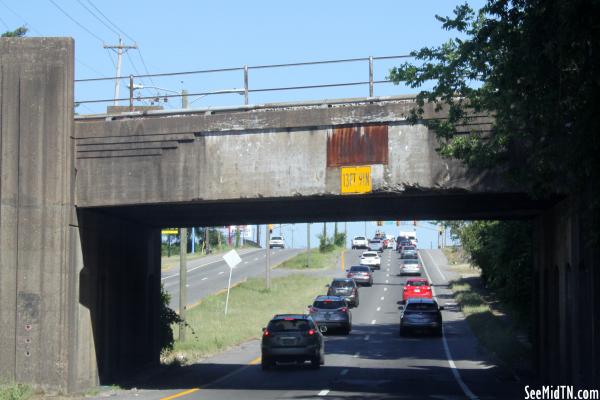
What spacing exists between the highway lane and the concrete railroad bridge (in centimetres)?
3177

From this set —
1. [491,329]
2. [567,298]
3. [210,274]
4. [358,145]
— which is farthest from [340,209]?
[210,274]

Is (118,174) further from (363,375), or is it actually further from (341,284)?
(341,284)

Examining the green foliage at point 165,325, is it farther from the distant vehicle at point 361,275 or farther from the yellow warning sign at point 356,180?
the distant vehicle at point 361,275

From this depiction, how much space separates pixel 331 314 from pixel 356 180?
23.3 metres

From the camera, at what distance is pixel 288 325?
26312mm

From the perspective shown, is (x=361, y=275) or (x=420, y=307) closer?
(x=420, y=307)

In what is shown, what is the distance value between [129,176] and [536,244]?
1157 cm

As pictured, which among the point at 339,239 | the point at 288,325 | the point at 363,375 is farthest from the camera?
the point at 339,239

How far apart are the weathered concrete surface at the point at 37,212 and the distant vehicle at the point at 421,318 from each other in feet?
75.3

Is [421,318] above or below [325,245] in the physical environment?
below

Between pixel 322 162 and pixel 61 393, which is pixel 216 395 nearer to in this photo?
pixel 61 393

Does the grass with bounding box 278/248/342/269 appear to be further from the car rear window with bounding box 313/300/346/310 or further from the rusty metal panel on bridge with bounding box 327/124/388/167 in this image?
the rusty metal panel on bridge with bounding box 327/124/388/167

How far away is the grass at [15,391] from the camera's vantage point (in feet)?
55.3

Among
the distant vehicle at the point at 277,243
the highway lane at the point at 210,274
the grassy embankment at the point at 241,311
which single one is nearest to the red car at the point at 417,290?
the grassy embankment at the point at 241,311
